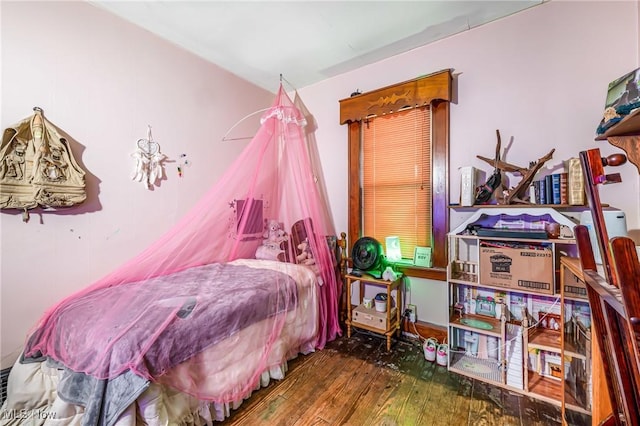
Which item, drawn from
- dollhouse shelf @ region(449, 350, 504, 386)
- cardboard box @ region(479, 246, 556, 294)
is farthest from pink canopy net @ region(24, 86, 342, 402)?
cardboard box @ region(479, 246, 556, 294)

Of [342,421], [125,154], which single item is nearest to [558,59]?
[342,421]

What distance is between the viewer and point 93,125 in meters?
1.98

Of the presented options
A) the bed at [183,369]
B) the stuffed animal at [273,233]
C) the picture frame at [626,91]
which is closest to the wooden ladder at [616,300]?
the picture frame at [626,91]

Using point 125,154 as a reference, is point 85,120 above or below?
above

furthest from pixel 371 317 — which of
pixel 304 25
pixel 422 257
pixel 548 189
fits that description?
pixel 304 25

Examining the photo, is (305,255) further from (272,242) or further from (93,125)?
(93,125)

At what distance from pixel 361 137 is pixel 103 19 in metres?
2.40

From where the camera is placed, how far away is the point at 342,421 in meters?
1.55

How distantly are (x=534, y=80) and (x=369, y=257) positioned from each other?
195 cm

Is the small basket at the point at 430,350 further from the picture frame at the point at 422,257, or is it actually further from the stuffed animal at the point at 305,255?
the stuffed animal at the point at 305,255

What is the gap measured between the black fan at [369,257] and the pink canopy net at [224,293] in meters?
0.25

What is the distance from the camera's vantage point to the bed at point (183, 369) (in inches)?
47.3

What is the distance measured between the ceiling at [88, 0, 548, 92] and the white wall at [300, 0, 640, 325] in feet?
0.55

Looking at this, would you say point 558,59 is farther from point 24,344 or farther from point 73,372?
point 24,344
